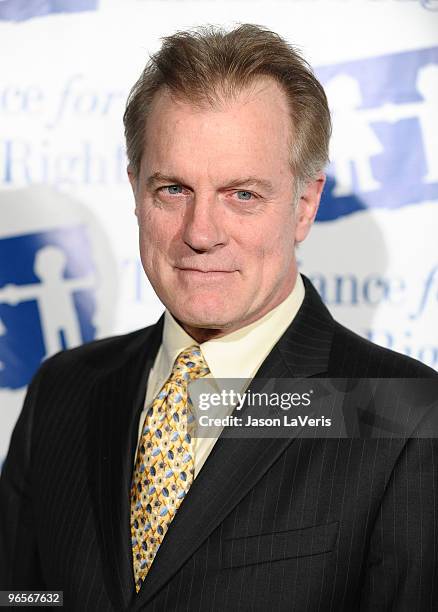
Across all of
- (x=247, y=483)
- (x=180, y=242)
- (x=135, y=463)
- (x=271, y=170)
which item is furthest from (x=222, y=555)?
(x=271, y=170)

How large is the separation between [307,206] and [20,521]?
0.84 m

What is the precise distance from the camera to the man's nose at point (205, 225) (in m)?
1.35

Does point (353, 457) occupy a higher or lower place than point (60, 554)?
higher

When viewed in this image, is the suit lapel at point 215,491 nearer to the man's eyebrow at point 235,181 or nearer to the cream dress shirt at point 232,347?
the cream dress shirt at point 232,347

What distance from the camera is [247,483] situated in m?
1.35

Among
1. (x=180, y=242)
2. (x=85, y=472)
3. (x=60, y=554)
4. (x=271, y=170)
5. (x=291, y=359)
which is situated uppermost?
(x=271, y=170)

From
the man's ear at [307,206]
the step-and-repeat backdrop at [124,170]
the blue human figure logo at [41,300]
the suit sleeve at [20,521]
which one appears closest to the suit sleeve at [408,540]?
the man's ear at [307,206]

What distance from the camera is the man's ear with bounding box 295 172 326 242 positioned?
1504 millimetres

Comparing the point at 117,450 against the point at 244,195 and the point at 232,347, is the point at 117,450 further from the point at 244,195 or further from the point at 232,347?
the point at 244,195

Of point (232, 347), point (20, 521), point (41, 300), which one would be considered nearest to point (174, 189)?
point (232, 347)

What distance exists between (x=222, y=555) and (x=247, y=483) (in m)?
0.12

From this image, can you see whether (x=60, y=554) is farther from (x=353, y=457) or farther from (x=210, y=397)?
(x=353, y=457)

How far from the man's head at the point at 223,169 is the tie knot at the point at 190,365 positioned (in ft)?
0.16

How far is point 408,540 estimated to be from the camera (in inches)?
50.1
